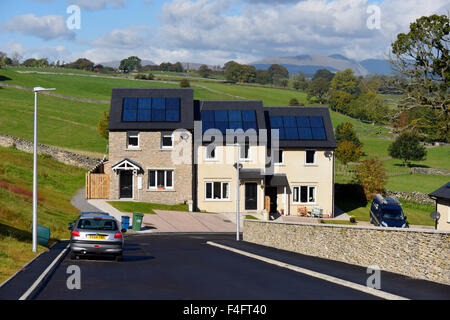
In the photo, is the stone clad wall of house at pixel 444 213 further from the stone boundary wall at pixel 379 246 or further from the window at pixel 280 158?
the window at pixel 280 158

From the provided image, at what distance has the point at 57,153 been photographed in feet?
239

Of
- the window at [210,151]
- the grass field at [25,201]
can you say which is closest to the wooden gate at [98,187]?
the grass field at [25,201]

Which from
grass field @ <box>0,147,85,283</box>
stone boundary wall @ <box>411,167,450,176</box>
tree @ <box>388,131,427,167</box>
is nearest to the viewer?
grass field @ <box>0,147,85,283</box>

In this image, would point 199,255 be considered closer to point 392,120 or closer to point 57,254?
point 57,254

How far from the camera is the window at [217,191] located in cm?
5469

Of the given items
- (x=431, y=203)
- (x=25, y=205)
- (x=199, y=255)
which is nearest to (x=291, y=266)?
(x=199, y=255)

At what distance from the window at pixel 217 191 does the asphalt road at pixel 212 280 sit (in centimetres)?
2796

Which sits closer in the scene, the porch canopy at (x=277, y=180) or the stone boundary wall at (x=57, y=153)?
the porch canopy at (x=277, y=180)

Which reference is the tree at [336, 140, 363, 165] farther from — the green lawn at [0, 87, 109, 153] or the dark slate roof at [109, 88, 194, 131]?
the dark slate roof at [109, 88, 194, 131]

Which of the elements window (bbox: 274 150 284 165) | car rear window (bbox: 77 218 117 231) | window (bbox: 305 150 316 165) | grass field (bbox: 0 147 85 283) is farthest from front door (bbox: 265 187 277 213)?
car rear window (bbox: 77 218 117 231)

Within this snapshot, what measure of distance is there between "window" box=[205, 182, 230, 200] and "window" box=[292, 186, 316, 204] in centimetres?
606

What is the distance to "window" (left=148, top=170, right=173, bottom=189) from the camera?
53.9 metres

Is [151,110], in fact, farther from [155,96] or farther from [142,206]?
[142,206]

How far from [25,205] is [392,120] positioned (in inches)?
943
